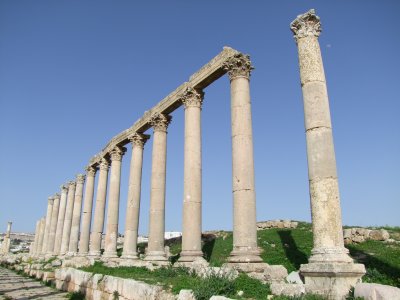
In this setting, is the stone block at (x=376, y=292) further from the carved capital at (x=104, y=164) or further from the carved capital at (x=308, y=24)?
the carved capital at (x=104, y=164)

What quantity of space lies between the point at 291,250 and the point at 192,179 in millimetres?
9631

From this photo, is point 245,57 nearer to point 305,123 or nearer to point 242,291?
point 305,123

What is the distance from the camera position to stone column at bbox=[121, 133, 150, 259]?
74.1 feet

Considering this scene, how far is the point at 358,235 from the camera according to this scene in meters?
24.6

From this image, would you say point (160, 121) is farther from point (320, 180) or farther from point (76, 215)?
point (76, 215)

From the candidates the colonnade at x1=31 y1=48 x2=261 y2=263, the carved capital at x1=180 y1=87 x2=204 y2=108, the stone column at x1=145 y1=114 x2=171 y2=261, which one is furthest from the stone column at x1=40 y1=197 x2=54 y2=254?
the carved capital at x1=180 y1=87 x2=204 y2=108

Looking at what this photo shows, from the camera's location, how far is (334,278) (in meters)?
9.15

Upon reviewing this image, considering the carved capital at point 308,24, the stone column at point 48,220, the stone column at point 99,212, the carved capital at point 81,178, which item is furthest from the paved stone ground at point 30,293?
→ the stone column at point 48,220

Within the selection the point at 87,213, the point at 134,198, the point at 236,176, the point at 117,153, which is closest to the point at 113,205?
the point at 134,198

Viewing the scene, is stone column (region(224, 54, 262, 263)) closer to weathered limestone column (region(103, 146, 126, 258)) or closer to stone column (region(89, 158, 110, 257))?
weathered limestone column (region(103, 146, 126, 258))

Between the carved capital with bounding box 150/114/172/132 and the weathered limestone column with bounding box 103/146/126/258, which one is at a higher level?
the carved capital with bounding box 150/114/172/132

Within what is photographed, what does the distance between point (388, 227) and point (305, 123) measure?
71.8 feet

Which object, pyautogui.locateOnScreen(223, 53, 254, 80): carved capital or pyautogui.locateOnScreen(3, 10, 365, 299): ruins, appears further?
pyautogui.locateOnScreen(223, 53, 254, 80): carved capital

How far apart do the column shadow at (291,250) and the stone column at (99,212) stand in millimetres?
14257
